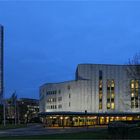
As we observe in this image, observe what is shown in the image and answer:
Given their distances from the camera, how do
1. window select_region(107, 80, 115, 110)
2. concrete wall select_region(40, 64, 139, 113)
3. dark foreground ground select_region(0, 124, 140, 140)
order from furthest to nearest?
window select_region(107, 80, 115, 110) → concrete wall select_region(40, 64, 139, 113) → dark foreground ground select_region(0, 124, 140, 140)

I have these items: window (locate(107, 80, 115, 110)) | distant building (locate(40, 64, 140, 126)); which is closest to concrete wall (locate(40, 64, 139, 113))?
distant building (locate(40, 64, 140, 126))

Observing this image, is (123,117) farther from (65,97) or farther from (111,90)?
(65,97)

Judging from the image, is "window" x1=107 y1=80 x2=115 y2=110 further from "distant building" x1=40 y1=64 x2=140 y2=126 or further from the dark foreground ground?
the dark foreground ground

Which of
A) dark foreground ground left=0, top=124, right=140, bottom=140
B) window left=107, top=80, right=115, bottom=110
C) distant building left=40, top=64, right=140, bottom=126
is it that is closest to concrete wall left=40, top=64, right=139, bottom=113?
distant building left=40, top=64, right=140, bottom=126

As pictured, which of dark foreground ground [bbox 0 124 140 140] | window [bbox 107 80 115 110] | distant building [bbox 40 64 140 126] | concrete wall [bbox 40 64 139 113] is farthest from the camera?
window [bbox 107 80 115 110]

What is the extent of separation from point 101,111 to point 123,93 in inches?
377

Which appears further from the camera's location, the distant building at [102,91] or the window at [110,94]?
the window at [110,94]

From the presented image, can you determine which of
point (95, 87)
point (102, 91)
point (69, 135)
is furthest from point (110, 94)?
point (69, 135)

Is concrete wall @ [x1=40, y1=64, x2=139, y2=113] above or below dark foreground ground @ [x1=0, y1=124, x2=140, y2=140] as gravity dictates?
above

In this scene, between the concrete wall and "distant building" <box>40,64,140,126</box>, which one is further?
the concrete wall

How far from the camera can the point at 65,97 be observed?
169250 mm

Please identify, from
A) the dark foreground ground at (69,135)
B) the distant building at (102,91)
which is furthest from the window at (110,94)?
the dark foreground ground at (69,135)

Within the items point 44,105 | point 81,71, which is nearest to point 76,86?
point 81,71

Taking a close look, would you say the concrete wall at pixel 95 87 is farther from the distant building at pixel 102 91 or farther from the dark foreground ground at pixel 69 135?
the dark foreground ground at pixel 69 135
